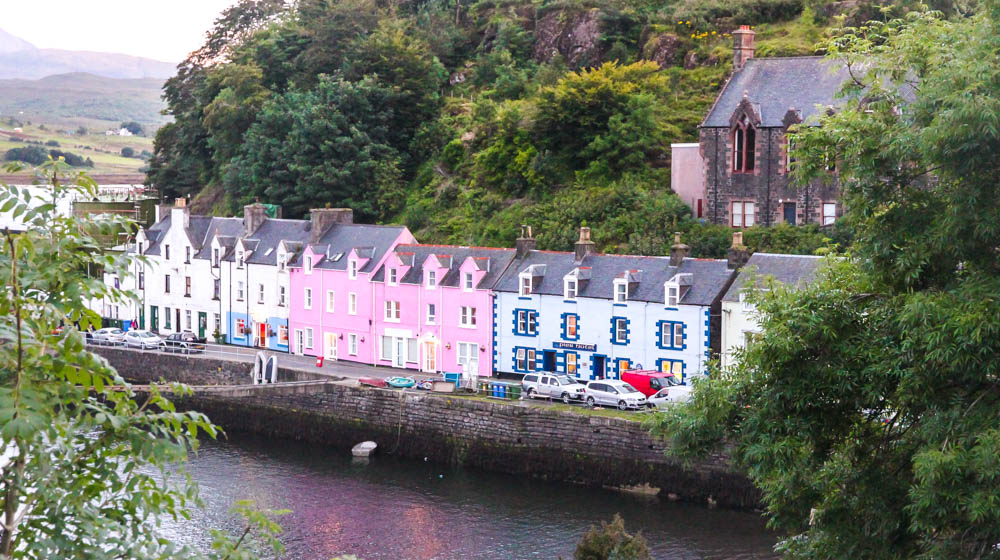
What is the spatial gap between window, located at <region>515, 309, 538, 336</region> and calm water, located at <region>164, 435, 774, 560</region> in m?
7.05

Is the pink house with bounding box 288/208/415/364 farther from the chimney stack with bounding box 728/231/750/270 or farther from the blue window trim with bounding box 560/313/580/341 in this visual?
the chimney stack with bounding box 728/231/750/270

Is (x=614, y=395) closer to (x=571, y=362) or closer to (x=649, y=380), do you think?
(x=649, y=380)

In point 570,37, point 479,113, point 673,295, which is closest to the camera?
point 673,295

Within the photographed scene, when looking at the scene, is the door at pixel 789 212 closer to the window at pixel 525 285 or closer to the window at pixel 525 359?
the window at pixel 525 285

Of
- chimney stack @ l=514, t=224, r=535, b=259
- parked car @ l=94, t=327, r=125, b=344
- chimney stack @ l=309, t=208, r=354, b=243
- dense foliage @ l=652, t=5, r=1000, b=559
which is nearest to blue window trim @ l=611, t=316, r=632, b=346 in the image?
chimney stack @ l=514, t=224, r=535, b=259

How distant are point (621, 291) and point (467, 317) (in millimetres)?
7252

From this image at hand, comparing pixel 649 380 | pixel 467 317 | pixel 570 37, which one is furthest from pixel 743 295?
pixel 570 37

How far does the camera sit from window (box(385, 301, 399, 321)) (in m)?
50.8

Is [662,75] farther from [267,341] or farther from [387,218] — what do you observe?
[267,341]

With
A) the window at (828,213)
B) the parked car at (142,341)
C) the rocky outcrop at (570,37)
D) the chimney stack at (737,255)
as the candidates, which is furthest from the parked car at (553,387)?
the rocky outcrop at (570,37)

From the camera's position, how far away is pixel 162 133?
286 feet

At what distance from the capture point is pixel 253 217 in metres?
59.4

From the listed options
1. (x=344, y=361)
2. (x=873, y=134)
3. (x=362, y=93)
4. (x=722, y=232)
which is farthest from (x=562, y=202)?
(x=873, y=134)

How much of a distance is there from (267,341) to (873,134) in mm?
43781
